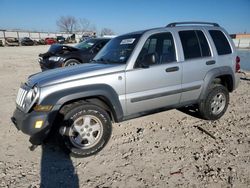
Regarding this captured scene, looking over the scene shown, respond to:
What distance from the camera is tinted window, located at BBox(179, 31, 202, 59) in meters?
4.41

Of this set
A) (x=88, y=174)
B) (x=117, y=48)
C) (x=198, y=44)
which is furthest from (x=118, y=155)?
(x=198, y=44)

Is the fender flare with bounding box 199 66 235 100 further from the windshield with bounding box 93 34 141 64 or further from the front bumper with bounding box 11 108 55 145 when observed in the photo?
the front bumper with bounding box 11 108 55 145

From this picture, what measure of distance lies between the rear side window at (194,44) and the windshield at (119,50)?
93cm

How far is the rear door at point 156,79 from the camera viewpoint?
391cm

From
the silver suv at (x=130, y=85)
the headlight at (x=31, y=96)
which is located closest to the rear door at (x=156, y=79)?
the silver suv at (x=130, y=85)

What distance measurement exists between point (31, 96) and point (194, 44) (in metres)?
3.12

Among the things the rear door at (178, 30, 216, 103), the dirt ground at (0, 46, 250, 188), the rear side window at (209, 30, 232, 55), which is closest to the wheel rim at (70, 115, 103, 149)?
the dirt ground at (0, 46, 250, 188)

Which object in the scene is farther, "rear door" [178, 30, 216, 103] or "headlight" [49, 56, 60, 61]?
"headlight" [49, 56, 60, 61]

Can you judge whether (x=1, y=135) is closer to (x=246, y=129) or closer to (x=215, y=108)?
(x=215, y=108)

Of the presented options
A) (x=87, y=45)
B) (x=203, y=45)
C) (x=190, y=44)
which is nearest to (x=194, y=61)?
(x=190, y=44)

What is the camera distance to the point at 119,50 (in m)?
4.34

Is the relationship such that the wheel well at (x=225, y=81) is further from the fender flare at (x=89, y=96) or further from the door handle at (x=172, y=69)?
the fender flare at (x=89, y=96)

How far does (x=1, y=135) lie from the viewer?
4.38 meters

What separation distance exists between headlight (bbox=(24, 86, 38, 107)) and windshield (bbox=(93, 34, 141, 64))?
144cm
